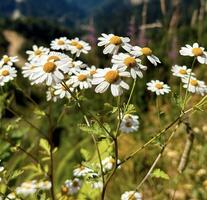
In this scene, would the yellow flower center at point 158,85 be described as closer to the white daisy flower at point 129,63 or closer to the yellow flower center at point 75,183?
the white daisy flower at point 129,63

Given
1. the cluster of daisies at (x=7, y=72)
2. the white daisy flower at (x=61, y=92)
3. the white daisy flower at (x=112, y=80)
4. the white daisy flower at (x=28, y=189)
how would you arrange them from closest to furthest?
the white daisy flower at (x=112, y=80) < the cluster of daisies at (x=7, y=72) < the white daisy flower at (x=61, y=92) < the white daisy flower at (x=28, y=189)

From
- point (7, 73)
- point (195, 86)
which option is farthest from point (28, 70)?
point (195, 86)

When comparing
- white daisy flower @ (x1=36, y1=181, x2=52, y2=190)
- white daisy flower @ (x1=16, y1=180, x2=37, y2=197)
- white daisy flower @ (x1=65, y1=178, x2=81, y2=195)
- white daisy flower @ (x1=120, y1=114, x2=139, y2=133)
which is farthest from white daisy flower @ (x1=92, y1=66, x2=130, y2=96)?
white daisy flower @ (x1=16, y1=180, x2=37, y2=197)

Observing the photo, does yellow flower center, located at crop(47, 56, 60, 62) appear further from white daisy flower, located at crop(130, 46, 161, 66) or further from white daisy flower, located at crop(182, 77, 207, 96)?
white daisy flower, located at crop(182, 77, 207, 96)

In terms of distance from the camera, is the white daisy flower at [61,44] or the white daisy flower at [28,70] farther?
the white daisy flower at [61,44]

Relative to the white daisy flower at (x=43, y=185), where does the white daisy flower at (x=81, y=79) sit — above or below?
above

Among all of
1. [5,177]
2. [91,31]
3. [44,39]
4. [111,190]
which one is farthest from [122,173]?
[44,39]

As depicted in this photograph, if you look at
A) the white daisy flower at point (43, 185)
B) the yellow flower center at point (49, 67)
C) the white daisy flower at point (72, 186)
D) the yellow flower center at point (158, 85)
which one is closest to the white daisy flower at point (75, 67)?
the yellow flower center at point (49, 67)

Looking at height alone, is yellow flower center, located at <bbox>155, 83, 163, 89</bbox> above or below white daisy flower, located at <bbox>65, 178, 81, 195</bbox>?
above

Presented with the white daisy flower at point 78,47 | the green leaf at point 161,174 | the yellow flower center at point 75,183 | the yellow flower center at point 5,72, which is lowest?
the yellow flower center at point 75,183
